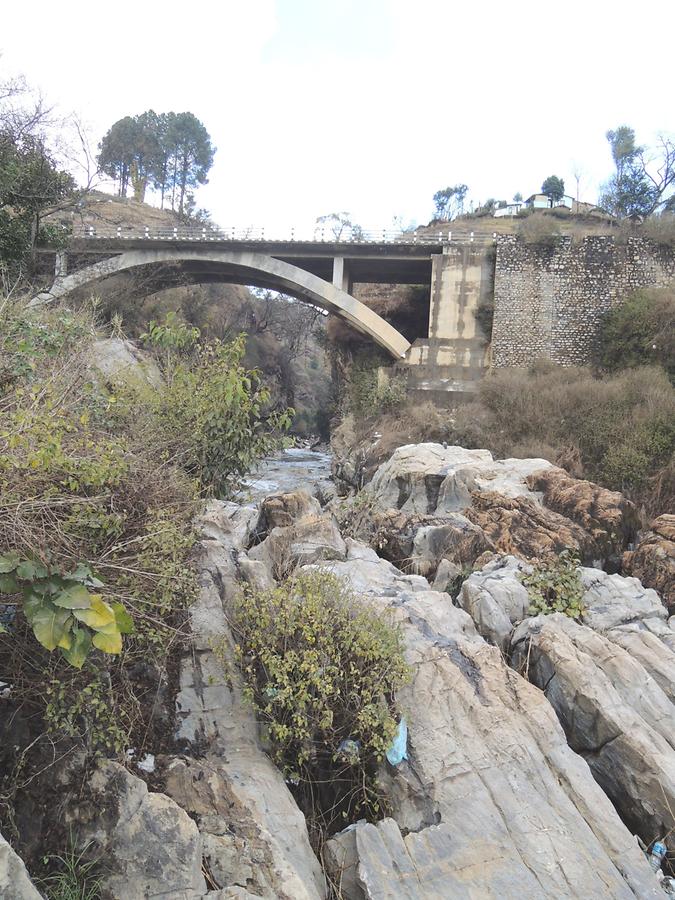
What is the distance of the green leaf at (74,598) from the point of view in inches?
98.3

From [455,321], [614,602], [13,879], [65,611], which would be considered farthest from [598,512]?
[455,321]

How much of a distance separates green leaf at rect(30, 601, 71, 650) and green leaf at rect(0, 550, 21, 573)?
22 cm

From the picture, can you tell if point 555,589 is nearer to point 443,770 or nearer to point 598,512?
point 443,770

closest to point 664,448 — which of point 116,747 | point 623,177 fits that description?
point 116,747

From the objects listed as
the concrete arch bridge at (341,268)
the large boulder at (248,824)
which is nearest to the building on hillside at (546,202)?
the concrete arch bridge at (341,268)

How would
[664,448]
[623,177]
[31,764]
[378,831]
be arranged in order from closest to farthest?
[31,764], [378,831], [664,448], [623,177]

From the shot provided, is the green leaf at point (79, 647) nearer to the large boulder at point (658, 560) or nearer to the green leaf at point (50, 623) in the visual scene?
the green leaf at point (50, 623)

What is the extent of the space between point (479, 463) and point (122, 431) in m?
9.24

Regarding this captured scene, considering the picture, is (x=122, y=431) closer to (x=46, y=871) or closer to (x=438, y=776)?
(x=46, y=871)

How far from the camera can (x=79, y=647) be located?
8.14 ft

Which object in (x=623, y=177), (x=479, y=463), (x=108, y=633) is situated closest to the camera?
(x=108, y=633)

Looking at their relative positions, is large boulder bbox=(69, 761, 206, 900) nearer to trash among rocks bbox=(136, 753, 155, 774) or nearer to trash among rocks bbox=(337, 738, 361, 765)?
trash among rocks bbox=(136, 753, 155, 774)

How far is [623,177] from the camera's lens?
35875 mm

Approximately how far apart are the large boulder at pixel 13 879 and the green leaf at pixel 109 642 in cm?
82
